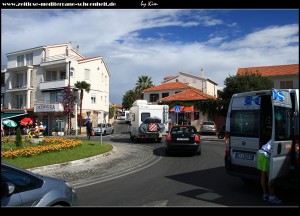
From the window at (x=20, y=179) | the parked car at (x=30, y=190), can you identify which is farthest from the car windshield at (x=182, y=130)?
the window at (x=20, y=179)

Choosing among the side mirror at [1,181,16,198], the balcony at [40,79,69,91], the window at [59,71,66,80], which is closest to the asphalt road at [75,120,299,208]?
the side mirror at [1,181,16,198]

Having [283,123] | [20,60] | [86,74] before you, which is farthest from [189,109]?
[283,123]

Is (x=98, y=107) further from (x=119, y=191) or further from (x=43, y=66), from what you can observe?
(x=119, y=191)

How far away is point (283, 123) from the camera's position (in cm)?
741

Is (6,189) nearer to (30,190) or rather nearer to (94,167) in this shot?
(30,190)

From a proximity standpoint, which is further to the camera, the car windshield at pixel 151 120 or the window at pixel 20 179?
the car windshield at pixel 151 120

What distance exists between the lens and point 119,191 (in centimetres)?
839

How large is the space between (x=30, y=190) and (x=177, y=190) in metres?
4.48

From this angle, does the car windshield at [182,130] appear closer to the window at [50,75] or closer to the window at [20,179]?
the window at [20,179]

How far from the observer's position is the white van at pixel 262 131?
7.19 metres

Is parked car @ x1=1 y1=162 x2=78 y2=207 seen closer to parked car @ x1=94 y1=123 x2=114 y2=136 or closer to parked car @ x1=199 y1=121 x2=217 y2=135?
parked car @ x1=199 y1=121 x2=217 y2=135

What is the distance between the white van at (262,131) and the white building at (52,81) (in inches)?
1588

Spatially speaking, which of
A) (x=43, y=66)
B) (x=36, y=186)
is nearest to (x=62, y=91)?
(x=43, y=66)

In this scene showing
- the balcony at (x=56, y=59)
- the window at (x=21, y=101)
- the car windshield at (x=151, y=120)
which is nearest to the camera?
the car windshield at (x=151, y=120)
